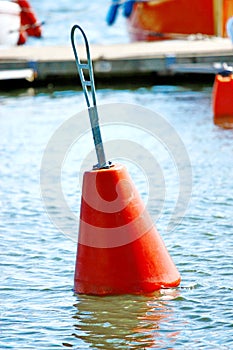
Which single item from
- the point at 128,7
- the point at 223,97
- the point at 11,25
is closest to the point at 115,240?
the point at 223,97

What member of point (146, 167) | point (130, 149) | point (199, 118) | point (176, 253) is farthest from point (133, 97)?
point (176, 253)

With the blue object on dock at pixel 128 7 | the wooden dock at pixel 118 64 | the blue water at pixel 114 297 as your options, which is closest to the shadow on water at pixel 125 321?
the blue water at pixel 114 297

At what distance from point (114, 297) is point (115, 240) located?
0.34 meters

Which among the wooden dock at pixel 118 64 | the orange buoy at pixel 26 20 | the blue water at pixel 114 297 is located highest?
the orange buoy at pixel 26 20

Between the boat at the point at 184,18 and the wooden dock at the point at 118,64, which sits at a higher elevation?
the boat at the point at 184,18

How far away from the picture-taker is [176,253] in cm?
723

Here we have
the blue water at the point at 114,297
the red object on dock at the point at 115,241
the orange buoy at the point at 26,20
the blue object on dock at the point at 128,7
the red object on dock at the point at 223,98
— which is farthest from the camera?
the blue object on dock at the point at 128,7

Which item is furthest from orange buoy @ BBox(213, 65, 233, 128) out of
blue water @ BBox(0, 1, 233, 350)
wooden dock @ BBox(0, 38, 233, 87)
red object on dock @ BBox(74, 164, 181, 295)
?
red object on dock @ BBox(74, 164, 181, 295)

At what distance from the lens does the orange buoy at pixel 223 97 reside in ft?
44.2

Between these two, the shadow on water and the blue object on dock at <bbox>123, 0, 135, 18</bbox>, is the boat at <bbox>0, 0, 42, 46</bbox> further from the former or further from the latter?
the shadow on water

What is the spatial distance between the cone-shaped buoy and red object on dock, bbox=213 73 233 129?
7.41m

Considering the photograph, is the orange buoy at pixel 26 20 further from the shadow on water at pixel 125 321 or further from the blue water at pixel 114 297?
the shadow on water at pixel 125 321

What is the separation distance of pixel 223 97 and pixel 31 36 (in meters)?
12.5

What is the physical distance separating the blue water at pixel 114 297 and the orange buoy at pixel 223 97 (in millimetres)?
1043
